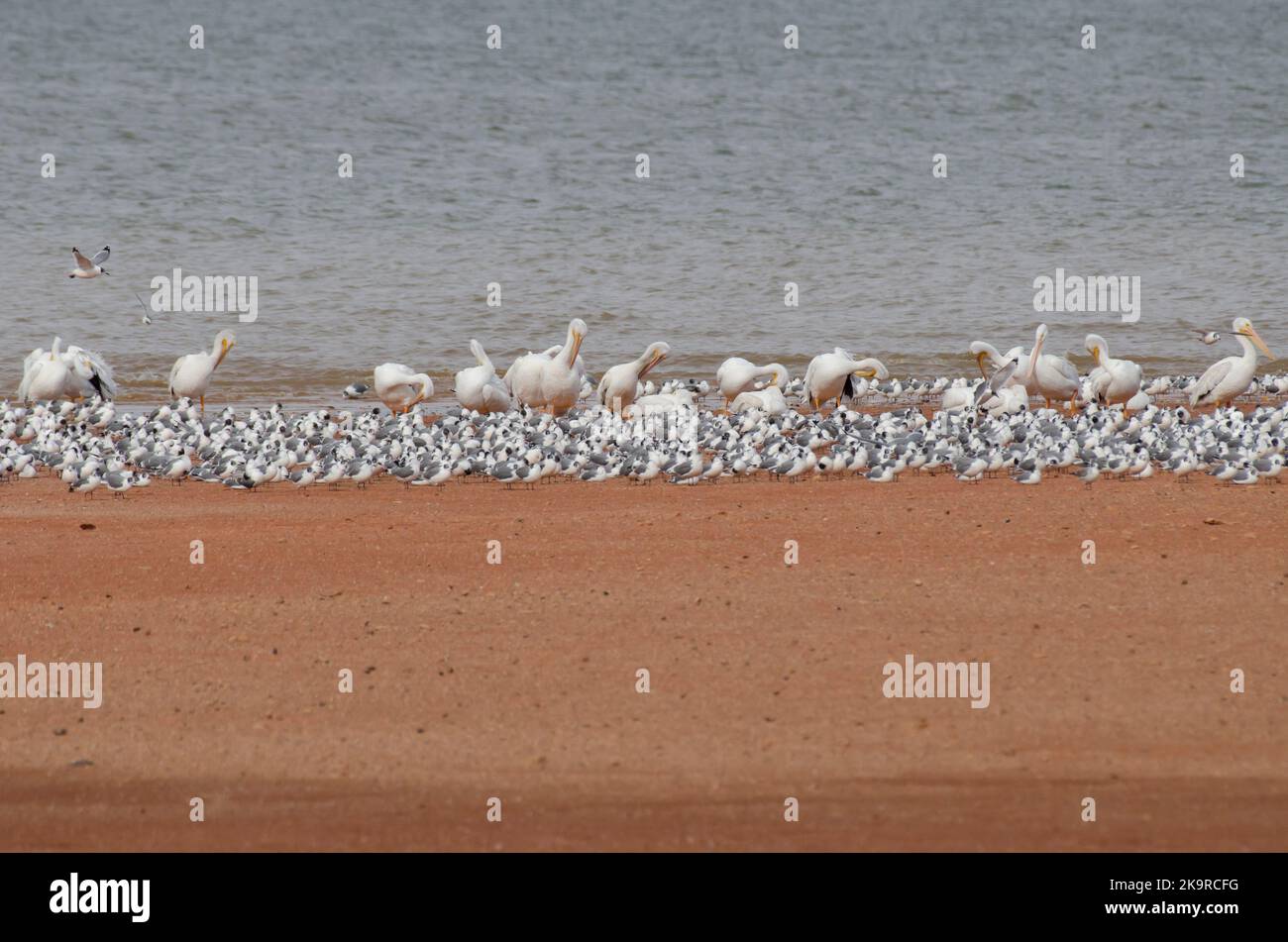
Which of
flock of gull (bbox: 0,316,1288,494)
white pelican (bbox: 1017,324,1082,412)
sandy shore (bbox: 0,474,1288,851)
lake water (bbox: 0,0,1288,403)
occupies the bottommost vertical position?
sandy shore (bbox: 0,474,1288,851)

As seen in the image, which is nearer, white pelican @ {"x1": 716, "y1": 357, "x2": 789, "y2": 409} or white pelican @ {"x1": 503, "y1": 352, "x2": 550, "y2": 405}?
white pelican @ {"x1": 503, "y1": 352, "x2": 550, "y2": 405}

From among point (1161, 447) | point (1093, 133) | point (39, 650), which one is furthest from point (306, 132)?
point (39, 650)

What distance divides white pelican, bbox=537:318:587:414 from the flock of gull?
0.02 m

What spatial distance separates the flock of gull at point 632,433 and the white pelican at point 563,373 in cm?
2

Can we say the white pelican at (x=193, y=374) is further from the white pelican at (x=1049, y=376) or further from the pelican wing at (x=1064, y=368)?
the pelican wing at (x=1064, y=368)

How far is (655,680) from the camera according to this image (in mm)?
7379

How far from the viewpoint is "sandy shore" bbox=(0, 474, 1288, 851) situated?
228 inches

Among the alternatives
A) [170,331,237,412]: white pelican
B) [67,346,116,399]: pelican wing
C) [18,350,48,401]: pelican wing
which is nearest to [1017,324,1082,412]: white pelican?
[170,331,237,412]: white pelican

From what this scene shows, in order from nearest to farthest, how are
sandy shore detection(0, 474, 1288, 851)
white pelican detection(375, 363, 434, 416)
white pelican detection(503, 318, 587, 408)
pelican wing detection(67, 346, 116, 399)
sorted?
1. sandy shore detection(0, 474, 1288, 851)
2. white pelican detection(503, 318, 587, 408)
3. white pelican detection(375, 363, 434, 416)
4. pelican wing detection(67, 346, 116, 399)

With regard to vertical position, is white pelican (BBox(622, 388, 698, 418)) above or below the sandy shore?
above

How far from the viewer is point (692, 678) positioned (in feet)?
24.2

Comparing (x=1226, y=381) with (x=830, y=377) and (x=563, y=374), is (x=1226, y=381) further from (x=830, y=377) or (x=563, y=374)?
(x=563, y=374)

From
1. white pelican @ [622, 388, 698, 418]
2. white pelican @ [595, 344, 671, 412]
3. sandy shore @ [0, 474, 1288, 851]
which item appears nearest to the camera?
sandy shore @ [0, 474, 1288, 851]

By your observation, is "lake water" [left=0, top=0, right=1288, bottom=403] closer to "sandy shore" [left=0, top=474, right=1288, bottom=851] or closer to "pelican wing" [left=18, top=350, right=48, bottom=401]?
"pelican wing" [left=18, top=350, right=48, bottom=401]
